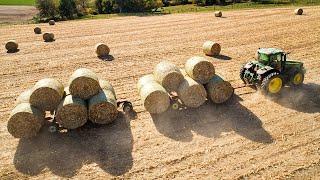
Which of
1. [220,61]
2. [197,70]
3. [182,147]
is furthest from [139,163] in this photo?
[220,61]

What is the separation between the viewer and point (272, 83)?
16.2m

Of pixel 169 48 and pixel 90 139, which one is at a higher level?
pixel 169 48

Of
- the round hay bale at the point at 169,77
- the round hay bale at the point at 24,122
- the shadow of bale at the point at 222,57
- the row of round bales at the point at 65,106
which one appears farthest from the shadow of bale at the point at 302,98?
the round hay bale at the point at 24,122

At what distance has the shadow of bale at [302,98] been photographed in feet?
51.4

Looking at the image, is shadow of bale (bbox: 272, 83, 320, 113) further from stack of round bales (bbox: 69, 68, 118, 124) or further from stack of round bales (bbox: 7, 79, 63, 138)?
stack of round bales (bbox: 7, 79, 63, 138)

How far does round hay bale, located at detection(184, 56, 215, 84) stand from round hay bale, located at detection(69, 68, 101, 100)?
14.3ft

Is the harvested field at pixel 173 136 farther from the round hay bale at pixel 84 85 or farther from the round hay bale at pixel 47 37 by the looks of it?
the round hay bale at pixel 47 37

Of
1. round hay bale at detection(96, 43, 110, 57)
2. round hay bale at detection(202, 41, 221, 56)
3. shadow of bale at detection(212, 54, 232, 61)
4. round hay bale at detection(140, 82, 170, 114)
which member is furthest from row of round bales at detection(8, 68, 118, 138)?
round hay bale at detection(202, 41, 221, 56)

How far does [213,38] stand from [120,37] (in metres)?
8.54

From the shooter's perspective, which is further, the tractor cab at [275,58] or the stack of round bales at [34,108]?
the tractor cab at [275,58]

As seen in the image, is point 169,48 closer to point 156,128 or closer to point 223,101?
point 223,101

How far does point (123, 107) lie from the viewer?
51.1 ft

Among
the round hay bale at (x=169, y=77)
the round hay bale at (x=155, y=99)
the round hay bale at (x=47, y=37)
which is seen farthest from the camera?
the round hay bale at (x=47, y=37)

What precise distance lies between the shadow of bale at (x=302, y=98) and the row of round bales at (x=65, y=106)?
805 cm
